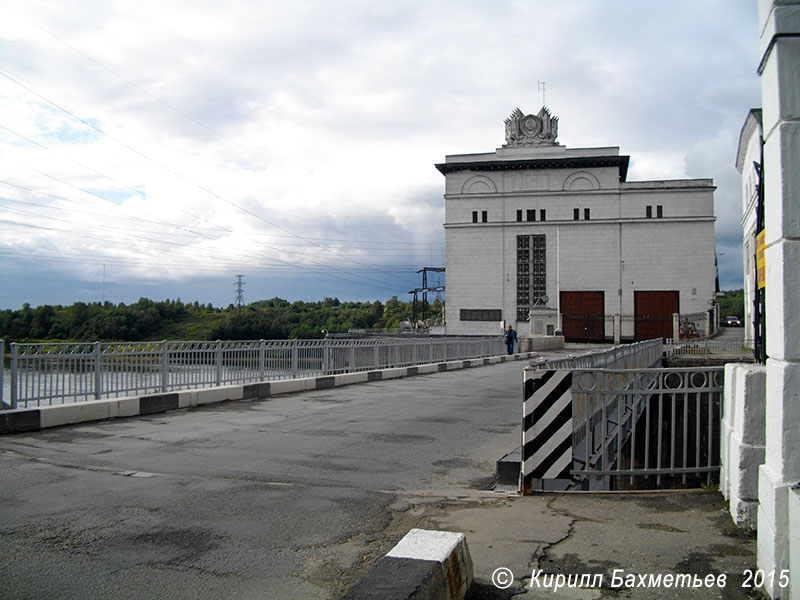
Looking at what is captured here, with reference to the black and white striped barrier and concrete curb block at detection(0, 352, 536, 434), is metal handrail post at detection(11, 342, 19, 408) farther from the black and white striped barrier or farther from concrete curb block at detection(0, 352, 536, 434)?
the black and white striped barrier

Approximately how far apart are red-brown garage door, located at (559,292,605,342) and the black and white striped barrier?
60.9 m

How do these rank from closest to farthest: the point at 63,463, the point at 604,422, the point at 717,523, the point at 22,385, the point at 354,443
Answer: the point at 717,523, the point at 604,422, the point at 63,463, the point at 354,443, the point at 22,385

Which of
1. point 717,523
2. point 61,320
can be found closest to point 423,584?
point 717,523

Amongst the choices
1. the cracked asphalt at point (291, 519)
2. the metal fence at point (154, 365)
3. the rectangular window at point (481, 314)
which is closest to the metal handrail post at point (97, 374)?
the metal fence at point (154, 365)

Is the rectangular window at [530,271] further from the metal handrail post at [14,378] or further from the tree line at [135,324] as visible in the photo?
the metal handrail post at [14,378]

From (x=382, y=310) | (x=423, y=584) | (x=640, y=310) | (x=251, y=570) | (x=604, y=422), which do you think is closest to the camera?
(x=423, y=584)

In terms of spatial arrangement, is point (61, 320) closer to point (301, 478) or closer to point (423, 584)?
point (301, 478)

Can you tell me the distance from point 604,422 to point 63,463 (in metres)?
6.07

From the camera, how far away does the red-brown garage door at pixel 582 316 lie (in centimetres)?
6700

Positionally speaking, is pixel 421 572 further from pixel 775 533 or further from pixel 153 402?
pixel 153 402

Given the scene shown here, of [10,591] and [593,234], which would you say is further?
[593,234]

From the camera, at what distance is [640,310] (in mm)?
67562

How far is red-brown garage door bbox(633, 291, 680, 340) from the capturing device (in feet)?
214

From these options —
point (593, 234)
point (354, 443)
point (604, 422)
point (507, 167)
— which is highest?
point (507, 167)
